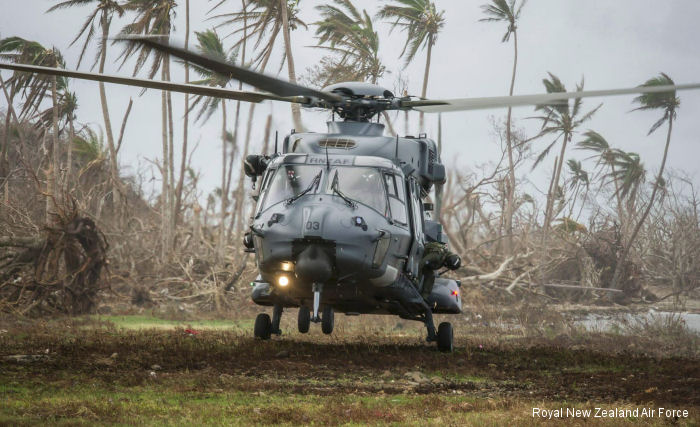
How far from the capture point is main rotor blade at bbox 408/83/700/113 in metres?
10.8

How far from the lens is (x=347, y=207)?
11750mm

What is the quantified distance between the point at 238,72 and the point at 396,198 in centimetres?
348

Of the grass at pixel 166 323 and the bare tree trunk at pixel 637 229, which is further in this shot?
the bare tree trunk at pixel 637 229

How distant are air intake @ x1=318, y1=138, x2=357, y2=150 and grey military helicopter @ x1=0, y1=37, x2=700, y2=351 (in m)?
0.02

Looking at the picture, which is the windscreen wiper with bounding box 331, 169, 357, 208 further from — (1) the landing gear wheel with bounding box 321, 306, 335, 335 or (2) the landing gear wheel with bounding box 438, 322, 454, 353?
(2) the landing gear wheel with bounding box 438, 322, 454, 353

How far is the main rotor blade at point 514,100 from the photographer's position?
10797 mm

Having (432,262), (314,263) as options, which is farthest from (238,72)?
(432,262)

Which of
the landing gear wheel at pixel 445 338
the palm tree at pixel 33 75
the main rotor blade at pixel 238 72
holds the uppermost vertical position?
the palm tree at pixel 33 75

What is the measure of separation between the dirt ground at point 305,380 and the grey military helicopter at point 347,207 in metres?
0.97

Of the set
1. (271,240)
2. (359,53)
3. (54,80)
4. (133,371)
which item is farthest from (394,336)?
(54,80)

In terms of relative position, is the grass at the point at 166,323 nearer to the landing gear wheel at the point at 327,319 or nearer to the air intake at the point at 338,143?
the landing gear wheel at the point at 327,319

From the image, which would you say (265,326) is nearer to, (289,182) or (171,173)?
(289,182)

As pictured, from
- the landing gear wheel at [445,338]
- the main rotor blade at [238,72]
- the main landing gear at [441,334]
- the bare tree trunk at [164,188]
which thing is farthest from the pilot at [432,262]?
the bare tree trunk at [164,188]

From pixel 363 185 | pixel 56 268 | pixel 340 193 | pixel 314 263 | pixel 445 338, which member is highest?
pixel 363 185
